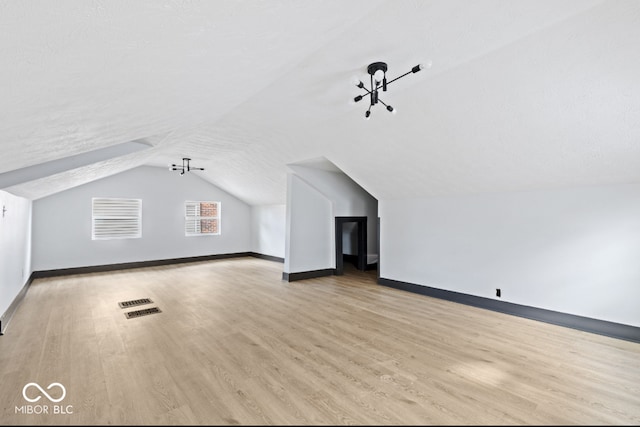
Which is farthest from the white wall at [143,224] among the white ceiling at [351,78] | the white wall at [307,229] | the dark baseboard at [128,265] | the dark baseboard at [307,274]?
the dark baseboard at [307,274]

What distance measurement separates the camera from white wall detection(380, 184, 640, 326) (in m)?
3.20

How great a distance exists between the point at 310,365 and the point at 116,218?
6.84m

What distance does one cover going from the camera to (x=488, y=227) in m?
4.23

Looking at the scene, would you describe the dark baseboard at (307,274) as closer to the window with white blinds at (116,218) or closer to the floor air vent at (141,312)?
the floor air vent at (141,312)

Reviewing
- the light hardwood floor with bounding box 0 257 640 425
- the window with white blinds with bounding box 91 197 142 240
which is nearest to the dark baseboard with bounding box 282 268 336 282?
the light hardwood floor with bounding box 0 257 640 425

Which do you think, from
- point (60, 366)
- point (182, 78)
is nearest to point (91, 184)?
point (60, 366)

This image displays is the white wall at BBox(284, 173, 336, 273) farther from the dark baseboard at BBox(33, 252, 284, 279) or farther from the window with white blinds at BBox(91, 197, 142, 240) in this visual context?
the window with white blinds at BBox(91, 197, 142, 240)

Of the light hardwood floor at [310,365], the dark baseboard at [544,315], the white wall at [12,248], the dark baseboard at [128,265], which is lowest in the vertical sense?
the light hardwood floor at [310,365]

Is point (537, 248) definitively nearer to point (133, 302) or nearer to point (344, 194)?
point (344, 194)

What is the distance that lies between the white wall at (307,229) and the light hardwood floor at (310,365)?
167 centimetres

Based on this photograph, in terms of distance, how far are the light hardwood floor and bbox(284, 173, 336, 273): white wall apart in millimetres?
1666

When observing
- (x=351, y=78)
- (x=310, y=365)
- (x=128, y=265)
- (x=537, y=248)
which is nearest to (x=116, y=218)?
(x=128, y=265)

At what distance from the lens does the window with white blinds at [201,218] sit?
27.6 ft

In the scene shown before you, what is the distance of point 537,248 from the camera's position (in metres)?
3.78
